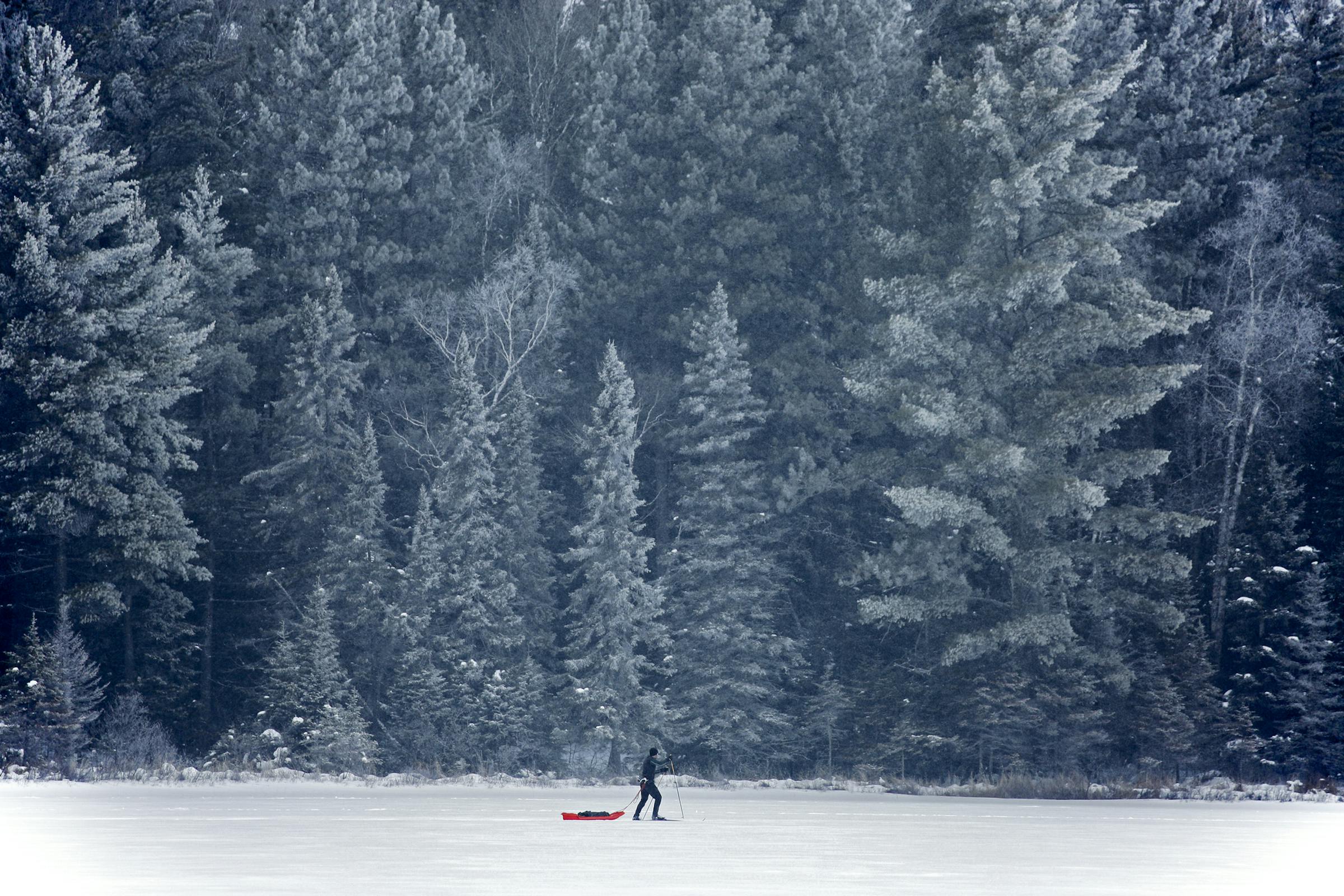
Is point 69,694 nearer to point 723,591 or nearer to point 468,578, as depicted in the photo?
point 468,578

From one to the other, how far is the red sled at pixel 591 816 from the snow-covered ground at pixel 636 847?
47 centimetres

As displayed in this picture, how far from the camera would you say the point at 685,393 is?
183 ft

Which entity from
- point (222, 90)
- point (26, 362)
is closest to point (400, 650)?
point (26, 362)

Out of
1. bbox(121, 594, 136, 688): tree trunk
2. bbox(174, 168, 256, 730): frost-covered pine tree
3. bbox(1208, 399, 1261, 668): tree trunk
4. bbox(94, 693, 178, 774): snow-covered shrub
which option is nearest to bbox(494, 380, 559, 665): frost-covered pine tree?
bbox(174, 168, 256, 730): frost-covered pine tree

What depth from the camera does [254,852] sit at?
20734mm

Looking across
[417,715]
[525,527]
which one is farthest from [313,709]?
[525,527]

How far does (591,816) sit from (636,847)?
250 inches

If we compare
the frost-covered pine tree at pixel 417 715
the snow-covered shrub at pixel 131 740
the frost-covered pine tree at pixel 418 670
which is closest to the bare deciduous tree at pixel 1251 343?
the frost-covered pine tree at pixel 417 715

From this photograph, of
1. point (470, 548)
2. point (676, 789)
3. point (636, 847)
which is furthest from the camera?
point (470, 548)

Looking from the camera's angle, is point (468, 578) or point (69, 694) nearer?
point (69, 694)

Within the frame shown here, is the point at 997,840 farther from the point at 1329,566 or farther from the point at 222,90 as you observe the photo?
the point at 222,90

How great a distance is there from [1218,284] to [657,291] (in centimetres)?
1718

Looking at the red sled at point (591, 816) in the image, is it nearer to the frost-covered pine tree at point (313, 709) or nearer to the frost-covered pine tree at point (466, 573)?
the frost-covered pine tree at point (313, 709)

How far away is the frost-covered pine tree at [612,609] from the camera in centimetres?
4734
